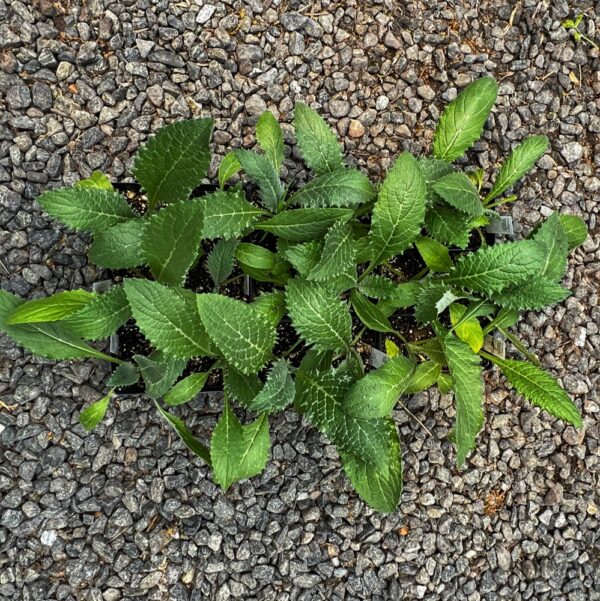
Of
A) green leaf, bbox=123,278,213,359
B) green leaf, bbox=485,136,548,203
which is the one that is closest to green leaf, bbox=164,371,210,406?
green leaf, bbox=123,278,213,359

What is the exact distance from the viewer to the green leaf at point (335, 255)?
1.05 meters

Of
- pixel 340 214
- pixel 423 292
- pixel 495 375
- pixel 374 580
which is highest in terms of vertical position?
pixel 340 214

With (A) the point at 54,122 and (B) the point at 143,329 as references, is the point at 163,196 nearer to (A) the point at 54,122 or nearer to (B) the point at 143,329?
(B) the point at 143,329

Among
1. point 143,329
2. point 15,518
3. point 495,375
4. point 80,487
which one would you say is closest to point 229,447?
point 143,329

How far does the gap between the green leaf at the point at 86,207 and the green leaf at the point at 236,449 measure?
0.37 metres

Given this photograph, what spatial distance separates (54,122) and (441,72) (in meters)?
0.83

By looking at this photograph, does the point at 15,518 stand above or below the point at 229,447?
below

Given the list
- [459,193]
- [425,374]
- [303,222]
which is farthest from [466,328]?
[303,222]

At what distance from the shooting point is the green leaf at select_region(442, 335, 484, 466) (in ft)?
3.46

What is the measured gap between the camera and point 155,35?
4.65 feet

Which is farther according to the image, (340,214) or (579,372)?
(579,372)

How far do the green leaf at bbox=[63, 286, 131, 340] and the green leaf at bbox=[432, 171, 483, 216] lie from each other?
54 centimetres

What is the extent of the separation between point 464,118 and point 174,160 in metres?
0.53

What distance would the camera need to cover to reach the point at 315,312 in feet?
3.53
